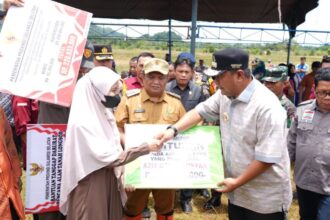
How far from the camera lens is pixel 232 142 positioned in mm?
2449

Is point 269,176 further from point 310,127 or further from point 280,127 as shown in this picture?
point 310,127

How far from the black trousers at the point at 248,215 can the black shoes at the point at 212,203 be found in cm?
208

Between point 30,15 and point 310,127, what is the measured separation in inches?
95.9

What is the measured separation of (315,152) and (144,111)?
156 cm

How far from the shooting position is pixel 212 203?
478cm

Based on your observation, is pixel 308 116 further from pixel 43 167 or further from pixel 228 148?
pixel 43 167

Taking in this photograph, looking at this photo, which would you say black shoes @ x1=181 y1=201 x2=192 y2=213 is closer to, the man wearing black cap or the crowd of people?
the crowd of people

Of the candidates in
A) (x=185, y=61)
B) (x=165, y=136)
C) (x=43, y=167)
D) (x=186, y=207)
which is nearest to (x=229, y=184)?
(x=165, y=136)

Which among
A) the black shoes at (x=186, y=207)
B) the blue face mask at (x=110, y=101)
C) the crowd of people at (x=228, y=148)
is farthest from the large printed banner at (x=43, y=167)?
the black shoes at (x=186, y=207)

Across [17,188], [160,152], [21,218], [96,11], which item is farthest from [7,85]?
[96,11]

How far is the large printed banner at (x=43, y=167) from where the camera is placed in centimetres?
260

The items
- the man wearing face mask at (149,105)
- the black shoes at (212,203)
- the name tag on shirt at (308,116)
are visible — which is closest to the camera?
the name tag on shirt at (308,116)

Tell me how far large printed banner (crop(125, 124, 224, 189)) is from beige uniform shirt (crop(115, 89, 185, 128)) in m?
0.44

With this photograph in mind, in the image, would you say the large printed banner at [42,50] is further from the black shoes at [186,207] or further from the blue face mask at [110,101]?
the black shoes at [186,207]
